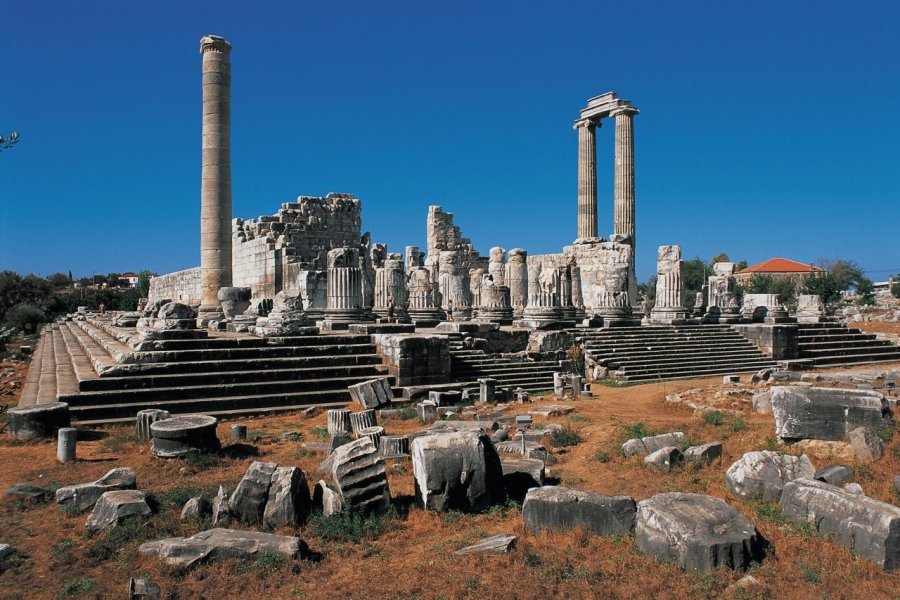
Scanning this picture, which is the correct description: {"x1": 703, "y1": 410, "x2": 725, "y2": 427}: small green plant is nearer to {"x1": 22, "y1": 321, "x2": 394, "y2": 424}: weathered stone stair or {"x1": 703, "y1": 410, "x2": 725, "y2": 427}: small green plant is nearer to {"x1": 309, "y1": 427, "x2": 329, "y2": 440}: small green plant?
{"x1": 309, "y1": 427, "x2": 329, "y2": 440}: small green plant

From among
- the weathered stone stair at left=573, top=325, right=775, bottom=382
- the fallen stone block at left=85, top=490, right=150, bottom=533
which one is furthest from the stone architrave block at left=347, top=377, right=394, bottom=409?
the weathered stone stair at left=573, top=325, right=775, bottom=382

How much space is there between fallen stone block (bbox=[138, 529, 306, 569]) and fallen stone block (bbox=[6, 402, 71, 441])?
494 cm

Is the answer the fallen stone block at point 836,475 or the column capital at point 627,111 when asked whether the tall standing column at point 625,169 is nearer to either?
the column capital at point 627,111

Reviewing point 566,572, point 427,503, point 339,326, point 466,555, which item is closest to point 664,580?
point 566,572

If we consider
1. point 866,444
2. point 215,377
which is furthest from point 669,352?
point 215,377

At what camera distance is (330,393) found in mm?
11766

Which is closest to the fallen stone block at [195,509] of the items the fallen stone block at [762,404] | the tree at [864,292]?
the fallen stone block at [762,404]

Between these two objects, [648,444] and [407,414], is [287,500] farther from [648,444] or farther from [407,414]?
[407,414]

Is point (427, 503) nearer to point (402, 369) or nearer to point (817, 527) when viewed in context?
point (817, 527)

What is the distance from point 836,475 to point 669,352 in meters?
12.3

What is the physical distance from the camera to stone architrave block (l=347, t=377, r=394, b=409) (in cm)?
1135

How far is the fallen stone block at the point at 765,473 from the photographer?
592cm

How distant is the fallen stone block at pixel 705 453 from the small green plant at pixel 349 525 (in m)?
3.62

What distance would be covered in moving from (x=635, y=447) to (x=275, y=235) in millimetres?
18936
